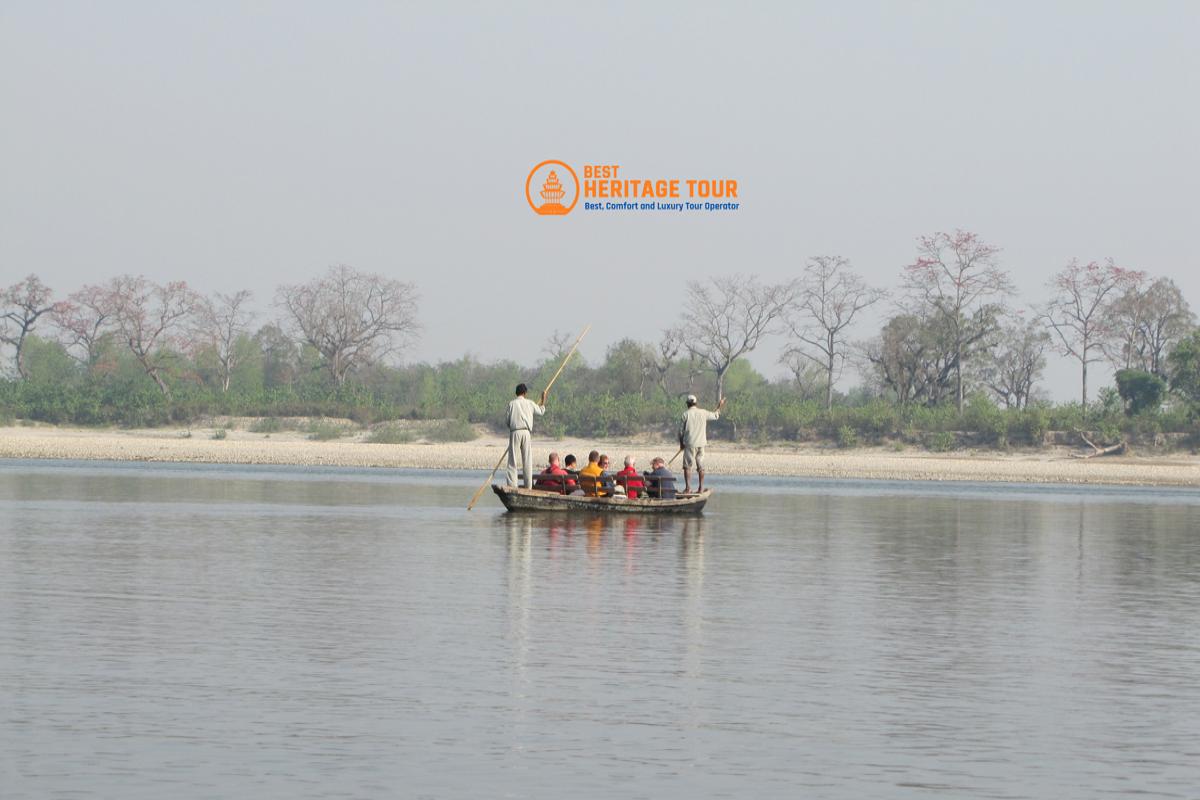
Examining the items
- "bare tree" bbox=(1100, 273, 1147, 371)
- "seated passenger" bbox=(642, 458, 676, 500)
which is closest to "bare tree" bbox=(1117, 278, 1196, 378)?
"bare tree" bbox=(1100, 273, 1147, 371)

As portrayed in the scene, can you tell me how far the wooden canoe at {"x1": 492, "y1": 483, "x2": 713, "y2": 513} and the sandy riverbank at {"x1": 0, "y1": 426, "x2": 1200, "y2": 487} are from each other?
25754 mm

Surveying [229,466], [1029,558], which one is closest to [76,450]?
[229,466]

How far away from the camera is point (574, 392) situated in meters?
83.8

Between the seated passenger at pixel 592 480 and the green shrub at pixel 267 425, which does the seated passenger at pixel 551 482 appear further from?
the green shrub at pixel 267 425

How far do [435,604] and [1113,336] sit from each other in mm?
69300

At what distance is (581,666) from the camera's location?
12.5 m

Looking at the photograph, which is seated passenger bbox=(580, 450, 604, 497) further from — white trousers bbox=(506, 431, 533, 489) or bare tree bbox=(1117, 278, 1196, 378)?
bare tree bbox=(1117, 278, 1196, 378)

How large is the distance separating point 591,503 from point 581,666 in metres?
18.2

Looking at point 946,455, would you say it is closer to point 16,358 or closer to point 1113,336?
point 1113,336

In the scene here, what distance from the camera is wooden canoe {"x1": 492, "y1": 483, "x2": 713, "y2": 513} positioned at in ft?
99.4

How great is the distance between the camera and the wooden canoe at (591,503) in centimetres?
3030

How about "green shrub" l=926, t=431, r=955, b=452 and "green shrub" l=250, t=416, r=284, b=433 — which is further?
"green shrub" l=250, t=416, r=284, b=433

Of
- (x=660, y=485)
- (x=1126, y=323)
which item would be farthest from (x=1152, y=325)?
(x=660, y=485)

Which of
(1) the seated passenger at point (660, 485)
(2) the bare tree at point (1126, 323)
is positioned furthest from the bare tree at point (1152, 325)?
(1) the seated passenger at point (660, 485)
